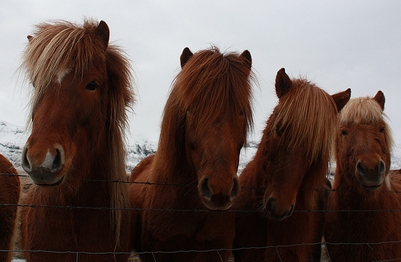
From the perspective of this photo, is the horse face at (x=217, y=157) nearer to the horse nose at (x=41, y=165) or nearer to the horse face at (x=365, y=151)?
the horse nose at (x=41, y=165)

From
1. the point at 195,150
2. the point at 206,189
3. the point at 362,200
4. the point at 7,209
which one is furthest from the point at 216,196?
the point at 7,209

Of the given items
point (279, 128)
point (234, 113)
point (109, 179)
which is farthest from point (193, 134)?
point (279, 128)

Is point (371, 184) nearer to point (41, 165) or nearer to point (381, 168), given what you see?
point (381, 168)

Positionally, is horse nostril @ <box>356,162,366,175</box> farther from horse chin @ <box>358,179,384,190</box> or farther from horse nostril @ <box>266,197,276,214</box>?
horse nostril @ <box>266,197,276,214</box>

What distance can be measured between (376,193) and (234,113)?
2.33 meters

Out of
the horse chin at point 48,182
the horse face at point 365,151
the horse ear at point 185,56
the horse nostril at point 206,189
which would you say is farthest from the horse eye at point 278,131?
the horse chin at point 48,182

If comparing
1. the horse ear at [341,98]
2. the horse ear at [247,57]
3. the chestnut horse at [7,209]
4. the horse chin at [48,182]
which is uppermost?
the horse ear at [247,57]

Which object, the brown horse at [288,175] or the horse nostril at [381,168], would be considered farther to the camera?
the horse nostril at [381,168]

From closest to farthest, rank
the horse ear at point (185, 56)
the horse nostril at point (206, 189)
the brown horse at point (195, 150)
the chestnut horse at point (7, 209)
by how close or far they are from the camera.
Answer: the horse nostril at point (206, 189)
the brown horse at point (195, 150)
the horse ear at point (185, 56)
the chestnut horse at point (7, 209)

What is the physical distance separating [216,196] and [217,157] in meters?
0.28

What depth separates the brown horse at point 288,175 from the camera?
3557mm

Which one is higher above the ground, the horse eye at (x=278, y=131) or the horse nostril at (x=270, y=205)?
the horse eye at (x=278, y=131)

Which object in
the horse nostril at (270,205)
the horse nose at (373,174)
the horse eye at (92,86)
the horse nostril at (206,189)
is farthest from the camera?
the horse nose at (373,174)

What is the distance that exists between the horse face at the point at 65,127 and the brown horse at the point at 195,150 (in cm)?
69
